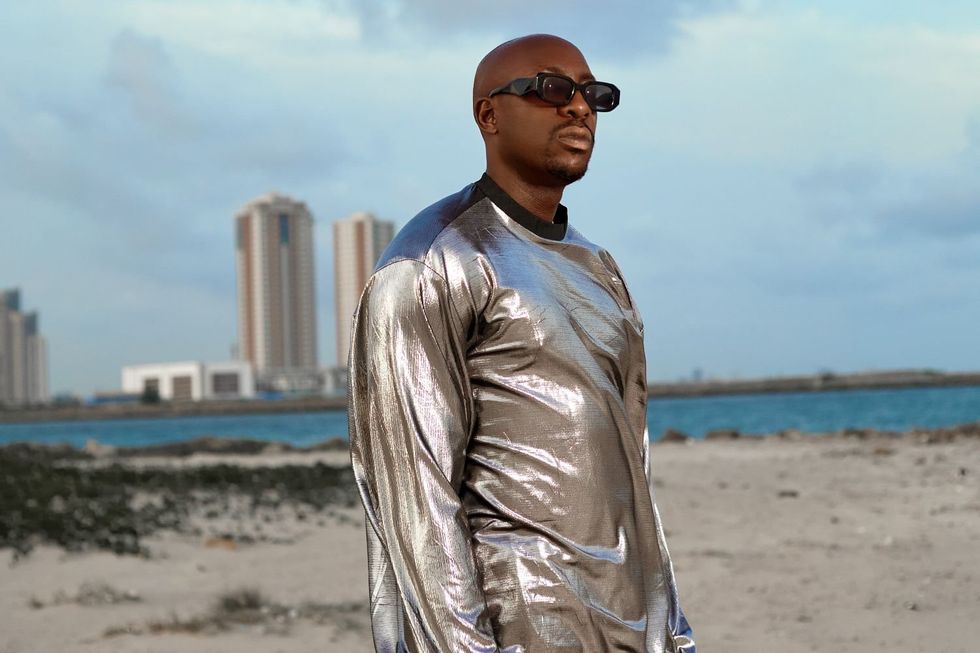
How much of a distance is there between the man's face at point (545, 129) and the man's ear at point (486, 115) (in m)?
0.01

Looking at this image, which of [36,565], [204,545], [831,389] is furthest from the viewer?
[831,389]

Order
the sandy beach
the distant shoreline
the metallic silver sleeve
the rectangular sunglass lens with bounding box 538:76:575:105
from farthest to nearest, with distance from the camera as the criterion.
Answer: the distant shoreline, the sandy beach, the rectangular sunglass lens with bounding box 538:76:575:105, the metallic silver sleeve

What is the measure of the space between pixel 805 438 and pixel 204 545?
1613cm

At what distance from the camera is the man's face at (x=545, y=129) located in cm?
196

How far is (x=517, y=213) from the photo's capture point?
1.97 m

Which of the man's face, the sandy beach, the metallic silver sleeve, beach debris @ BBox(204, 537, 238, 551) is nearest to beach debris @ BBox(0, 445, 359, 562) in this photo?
the sandy beach

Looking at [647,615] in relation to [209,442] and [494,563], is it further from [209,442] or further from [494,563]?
[209,442]

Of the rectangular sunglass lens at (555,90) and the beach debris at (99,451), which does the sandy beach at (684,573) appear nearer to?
the rectangular sunglass lens at (555,90)

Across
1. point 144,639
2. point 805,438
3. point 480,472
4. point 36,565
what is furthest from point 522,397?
point 805,438

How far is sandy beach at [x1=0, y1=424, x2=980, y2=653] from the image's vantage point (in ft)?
23.2

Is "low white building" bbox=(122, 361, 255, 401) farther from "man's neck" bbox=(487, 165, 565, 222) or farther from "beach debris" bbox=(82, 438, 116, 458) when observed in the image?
"man's neck" bbox=(487, 165, 565, 222)

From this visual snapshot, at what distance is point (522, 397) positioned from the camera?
1839 mm

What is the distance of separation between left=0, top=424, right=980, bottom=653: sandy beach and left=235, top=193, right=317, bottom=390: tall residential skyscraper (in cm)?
11925

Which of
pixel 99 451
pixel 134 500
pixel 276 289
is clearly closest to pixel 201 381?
pixel 276 289
